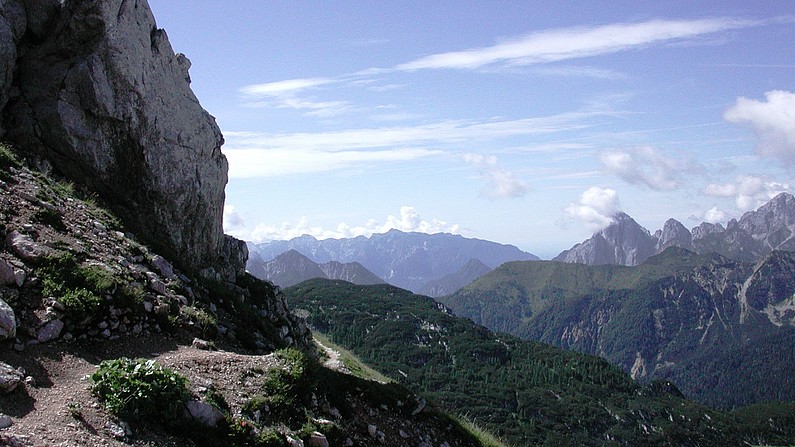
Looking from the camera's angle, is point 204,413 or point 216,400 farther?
point 216,400

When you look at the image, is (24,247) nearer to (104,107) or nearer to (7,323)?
(7,323)

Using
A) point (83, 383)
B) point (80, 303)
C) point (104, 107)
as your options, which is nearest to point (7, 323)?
point (80, 303)

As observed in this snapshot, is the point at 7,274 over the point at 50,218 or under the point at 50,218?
under

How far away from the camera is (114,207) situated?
2703cm

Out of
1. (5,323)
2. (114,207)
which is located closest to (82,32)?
(114,207)

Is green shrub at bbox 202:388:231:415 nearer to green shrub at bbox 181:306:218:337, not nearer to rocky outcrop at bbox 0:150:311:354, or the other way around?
rocky outcrop at bbox 0:150:311:354

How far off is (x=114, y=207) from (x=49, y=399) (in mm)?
16955

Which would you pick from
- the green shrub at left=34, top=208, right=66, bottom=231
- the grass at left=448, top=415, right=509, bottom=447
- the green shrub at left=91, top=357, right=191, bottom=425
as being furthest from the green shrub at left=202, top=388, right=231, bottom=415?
the grass at left=448, top=415, right=509, bottom=447

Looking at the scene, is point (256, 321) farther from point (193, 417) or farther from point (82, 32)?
point (82, 32)

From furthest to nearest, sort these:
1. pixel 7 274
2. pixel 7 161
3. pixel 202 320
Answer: pixel 7 161 < pixel 202 320 < pixel 7 274

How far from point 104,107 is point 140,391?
19925 mm

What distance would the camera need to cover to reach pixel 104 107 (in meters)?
27.4

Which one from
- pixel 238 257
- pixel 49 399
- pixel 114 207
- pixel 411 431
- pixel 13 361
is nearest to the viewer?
pixel 49 399

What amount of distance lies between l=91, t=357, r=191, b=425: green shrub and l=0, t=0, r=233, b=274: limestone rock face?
43.4 feet
